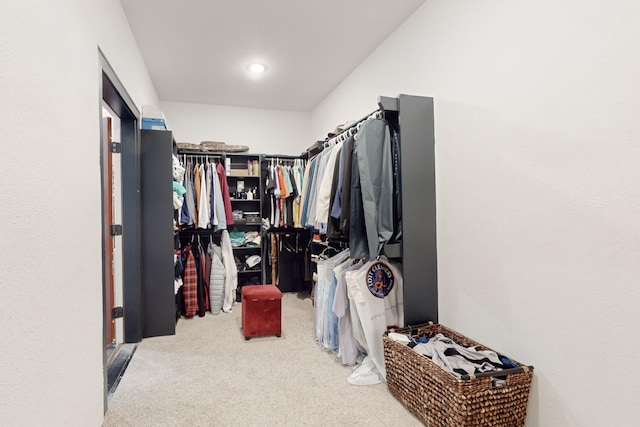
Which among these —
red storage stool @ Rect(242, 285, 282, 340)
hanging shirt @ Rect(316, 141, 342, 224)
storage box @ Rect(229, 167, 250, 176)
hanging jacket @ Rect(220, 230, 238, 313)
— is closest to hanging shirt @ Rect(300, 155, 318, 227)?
hanging shirt @ Rect(316, 141, 342, 224)

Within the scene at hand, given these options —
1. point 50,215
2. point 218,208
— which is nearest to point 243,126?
point 218,208

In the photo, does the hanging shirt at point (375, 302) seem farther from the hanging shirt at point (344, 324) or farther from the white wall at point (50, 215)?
the white wall at point (50, 215)

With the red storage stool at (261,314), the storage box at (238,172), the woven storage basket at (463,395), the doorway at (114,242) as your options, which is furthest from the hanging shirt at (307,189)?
the woven storage basket at (463,395)

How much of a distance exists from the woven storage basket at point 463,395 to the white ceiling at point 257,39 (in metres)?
2.40

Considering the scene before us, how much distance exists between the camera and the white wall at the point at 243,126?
14.8ft

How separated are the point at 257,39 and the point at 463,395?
9.61 feet

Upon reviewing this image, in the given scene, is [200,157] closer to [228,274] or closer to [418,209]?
[228,274]

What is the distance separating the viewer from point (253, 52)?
312 cm

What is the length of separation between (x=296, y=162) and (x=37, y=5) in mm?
3509

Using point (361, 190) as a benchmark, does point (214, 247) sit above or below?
below

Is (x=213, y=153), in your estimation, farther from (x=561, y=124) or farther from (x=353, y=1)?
(x=561, y=124)

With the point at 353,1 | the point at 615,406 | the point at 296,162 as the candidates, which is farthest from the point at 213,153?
the point at 615,406

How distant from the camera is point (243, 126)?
479 centimetres

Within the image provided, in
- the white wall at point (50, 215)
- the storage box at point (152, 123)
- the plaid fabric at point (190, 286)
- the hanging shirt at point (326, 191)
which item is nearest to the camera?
the white wall at point (50, 215)
